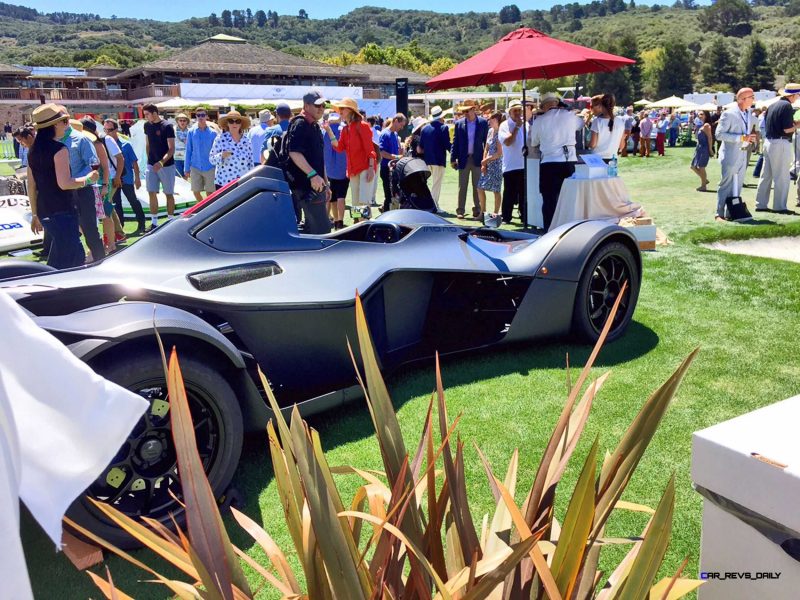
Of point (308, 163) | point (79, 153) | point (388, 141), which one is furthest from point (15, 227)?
point (388, 141)

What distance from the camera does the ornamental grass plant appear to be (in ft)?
3.84

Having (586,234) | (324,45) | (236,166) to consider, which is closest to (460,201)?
(236,166)

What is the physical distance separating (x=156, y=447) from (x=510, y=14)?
213 m

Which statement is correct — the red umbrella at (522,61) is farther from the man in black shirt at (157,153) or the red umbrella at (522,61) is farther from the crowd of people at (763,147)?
the man in black shirt at (157,153)

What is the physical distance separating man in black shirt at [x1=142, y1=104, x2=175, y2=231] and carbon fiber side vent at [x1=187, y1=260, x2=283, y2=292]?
713cm

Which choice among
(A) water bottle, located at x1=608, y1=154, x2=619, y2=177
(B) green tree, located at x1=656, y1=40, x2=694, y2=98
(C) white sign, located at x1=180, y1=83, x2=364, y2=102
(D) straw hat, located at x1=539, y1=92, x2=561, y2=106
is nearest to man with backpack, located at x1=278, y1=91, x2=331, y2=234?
(D) straw hat, located at x1=539, y1=92, x2=561, y2=106

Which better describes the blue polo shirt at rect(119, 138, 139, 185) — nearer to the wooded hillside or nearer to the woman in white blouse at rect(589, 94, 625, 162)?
the woman in white blouse at rect(589, 94, 625, 162)

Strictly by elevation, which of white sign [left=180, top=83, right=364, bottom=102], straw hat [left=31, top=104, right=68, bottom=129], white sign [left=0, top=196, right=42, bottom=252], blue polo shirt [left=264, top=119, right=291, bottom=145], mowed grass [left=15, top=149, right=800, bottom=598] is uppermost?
white sign [left=180, top=83, right=364, bottom=102]

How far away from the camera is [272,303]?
314 centimetres

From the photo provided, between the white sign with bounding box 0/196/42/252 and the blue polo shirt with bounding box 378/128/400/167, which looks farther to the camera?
the blue polo shirt with bounding box 378/128/400/167

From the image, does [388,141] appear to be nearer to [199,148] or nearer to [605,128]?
[199,148]

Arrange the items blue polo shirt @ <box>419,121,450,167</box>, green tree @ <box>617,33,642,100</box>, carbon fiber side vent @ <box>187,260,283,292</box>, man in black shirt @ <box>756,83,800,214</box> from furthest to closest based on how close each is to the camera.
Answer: green tree @ <box>617,33,642,100</box> → blue polo shirt @ <box>419,121,450,167</box> → man in black shirt @ <box>756,83,800,214</box> → carbon fiber side vent @ <box>187,260,283,292</box>

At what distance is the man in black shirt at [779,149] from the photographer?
974 centimetres

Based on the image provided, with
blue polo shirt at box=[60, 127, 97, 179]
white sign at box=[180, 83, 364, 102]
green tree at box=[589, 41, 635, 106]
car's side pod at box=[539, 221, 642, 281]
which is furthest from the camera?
green tree at box=[589, 41, 635, 106]
